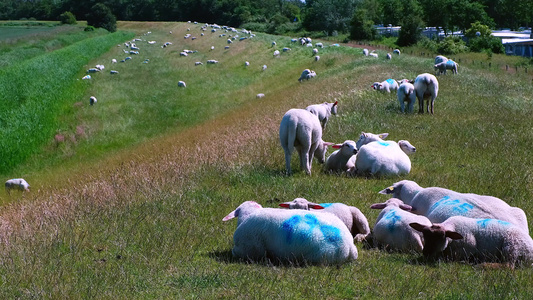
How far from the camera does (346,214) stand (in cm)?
718

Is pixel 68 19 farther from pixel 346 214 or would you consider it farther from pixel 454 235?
pixel 454 235

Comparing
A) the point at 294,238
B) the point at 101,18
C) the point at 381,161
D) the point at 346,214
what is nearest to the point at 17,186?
the point at 381,161

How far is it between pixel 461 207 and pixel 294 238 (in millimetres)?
2135

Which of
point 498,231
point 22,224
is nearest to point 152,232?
point 22,224

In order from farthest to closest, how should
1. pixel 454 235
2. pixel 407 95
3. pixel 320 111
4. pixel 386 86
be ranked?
pixel 386 86, pixel 407 95, pixel 320 111, pixel 454 235

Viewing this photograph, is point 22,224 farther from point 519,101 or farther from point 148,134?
point 519,101

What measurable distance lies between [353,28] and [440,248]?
6564 centimetres

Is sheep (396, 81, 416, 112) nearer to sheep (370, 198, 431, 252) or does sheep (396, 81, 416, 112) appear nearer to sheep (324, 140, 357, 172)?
sheep (324, 140, 357, 172)

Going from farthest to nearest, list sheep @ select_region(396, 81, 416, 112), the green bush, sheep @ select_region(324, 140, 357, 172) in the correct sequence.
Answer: the green bush → sheep @ select_region(396, 81, 416, 112) → sheep @ select_region(324, 140, 357, 172)

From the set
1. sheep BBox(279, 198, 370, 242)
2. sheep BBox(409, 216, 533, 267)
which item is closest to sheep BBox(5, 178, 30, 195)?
sheep BBox(279, 198, 370, 242)

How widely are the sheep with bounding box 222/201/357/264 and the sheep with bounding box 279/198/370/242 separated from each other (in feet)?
2.06

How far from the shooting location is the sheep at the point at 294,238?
20.2ft

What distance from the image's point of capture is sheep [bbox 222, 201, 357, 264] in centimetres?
616

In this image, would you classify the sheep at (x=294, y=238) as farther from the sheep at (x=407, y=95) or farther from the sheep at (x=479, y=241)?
the sheep at (x=407, y=95)
